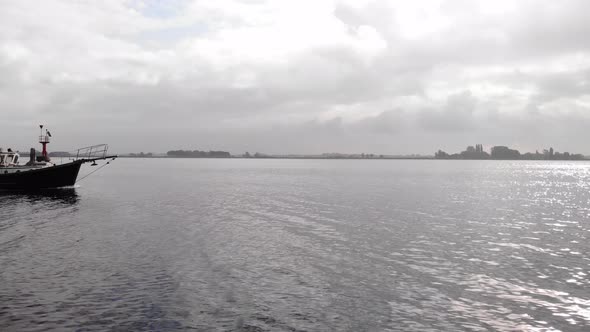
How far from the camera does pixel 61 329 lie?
13859 mm

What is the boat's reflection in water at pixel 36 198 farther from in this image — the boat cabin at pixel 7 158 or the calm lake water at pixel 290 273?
the calm lake water at pixel 290 273

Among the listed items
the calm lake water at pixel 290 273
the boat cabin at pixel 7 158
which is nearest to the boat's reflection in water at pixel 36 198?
the boat cabin at pixel 7 158

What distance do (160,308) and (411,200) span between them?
4780 cm

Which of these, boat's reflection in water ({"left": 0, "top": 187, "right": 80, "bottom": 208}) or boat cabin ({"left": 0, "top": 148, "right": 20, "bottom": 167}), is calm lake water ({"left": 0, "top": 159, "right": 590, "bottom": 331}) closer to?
boat's reflection in water ({"left": 0, "top": 187, "right": 80, "bottom": 208})

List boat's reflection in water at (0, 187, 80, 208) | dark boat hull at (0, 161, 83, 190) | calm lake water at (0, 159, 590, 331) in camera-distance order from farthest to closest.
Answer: dark boat hull at (0, 161, 83, 190) → boat's reflection in water at (0, 187, 80, 208) → calm lake water at (0, 159, 590, 331)

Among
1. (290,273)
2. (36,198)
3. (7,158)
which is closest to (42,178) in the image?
(7,158)

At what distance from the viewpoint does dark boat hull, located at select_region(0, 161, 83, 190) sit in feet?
201

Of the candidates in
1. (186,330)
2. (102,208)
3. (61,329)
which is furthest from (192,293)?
(102,208)

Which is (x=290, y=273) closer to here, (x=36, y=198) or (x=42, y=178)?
(x=36, y=198)

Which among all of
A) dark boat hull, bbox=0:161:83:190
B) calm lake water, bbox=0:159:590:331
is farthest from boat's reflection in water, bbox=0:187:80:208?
calm lake water, bbox=0:159:590:331

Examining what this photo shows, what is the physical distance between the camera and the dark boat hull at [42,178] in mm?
61125

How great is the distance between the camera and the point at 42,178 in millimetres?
63531

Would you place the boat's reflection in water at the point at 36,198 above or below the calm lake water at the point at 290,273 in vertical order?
above

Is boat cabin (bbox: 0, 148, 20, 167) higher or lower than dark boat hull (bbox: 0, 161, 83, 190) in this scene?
higher
